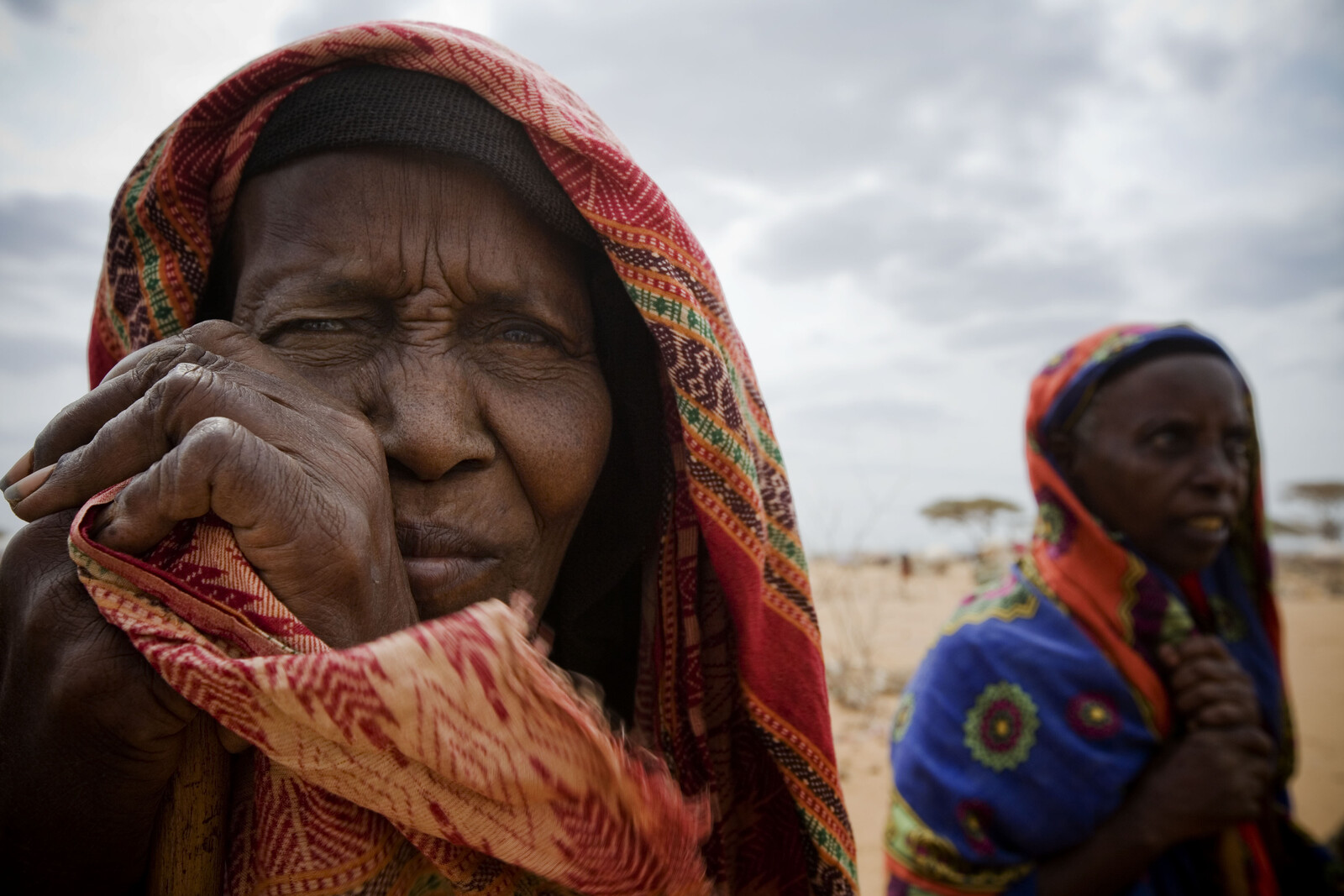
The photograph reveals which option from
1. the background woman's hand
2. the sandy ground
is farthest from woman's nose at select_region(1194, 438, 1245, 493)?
the sandy ground

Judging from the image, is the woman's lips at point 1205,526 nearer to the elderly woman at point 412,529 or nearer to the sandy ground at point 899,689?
the elderly woman at point 412,529

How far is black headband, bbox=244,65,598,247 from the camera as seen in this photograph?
4.25 ft

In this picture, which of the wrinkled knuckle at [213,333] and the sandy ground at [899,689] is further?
the sandy ground at [899,689]

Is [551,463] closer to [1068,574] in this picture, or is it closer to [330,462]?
[330,462]

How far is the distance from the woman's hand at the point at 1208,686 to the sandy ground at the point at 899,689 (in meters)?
1.94

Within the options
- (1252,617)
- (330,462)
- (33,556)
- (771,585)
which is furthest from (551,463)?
(1252,617)

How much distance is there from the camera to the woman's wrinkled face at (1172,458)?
2.77 metres

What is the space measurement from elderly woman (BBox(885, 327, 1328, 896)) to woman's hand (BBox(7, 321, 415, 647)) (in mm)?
2350

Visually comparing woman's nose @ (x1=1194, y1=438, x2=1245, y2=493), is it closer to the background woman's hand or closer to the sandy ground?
the background woman's hand

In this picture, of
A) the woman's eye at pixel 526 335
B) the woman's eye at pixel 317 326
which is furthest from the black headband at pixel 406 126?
the woman's eye at pixel 317 326

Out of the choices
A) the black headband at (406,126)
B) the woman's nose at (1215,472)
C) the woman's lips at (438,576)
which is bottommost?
the woman's lips at (438,576)

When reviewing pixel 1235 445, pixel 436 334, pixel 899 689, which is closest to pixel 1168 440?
pixel 1235 445

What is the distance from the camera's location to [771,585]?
166cm

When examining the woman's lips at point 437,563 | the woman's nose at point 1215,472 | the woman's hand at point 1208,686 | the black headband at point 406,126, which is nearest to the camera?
the woman's lips at point 437,563
